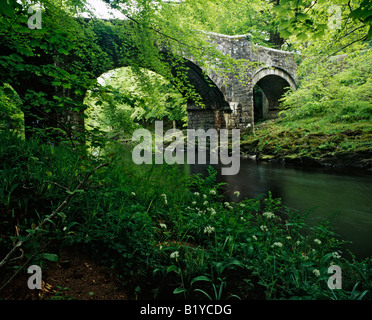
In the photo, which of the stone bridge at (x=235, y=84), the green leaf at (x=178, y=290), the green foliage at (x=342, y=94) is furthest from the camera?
the stone bridge at (x=235, y=84)

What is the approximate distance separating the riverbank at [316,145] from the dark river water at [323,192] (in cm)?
60

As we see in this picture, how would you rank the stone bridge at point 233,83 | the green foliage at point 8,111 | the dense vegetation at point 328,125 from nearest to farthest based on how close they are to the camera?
the green foliage at point 8,111, the dense vegetation at point 328,125, the stone bridge at point 233,83

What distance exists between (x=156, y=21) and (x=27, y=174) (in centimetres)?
347

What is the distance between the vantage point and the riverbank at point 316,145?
7.34 m

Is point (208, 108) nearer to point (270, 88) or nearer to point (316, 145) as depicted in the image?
point (316, 145)

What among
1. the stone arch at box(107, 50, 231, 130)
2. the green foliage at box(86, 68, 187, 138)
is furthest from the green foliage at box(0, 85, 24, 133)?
the stone arch at box(107, 50, 231, 130)

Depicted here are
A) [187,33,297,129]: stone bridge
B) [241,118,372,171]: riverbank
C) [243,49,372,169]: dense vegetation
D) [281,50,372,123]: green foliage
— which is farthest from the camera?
[187,33,297,129]: stone bridge

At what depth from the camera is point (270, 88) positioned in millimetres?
16750

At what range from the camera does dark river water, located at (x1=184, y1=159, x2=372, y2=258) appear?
3222mm

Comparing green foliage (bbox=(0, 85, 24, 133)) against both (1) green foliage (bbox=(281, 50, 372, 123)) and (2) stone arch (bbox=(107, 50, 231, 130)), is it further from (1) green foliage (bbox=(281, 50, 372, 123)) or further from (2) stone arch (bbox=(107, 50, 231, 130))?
(1) green foliage (bbox=(281, 50, 372, 123))

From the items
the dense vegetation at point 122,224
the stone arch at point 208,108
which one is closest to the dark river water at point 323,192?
the dense vegetation at point 122,224

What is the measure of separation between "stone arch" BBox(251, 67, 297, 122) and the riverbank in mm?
4459

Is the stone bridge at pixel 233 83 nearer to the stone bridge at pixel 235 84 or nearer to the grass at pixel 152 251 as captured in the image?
the stone bridge at pixel 235 84
